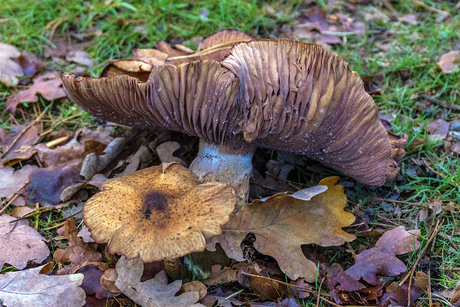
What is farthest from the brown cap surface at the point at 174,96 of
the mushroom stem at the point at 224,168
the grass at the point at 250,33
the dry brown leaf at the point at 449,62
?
the dry brown leaf at the point at 449,62

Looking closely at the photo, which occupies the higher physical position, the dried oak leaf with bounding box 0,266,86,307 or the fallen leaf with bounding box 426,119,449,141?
the fallen leaf with bounding box 426,119,449,141

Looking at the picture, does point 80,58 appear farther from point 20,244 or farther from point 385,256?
point 385,256

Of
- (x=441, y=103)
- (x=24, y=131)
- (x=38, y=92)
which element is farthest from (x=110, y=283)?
(x=441, y=103)

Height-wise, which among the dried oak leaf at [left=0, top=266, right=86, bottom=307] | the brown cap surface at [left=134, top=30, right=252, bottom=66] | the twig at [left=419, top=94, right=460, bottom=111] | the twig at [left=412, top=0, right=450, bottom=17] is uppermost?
the twig at [left=412, top=0, right=450, bottom=17]

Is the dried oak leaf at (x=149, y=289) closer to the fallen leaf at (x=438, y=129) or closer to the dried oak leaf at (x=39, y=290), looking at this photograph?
the dried oak leaf at (x=39, y=290)

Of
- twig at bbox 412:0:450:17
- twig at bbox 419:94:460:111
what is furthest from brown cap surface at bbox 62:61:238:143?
twig at bbox 412:0:450:17

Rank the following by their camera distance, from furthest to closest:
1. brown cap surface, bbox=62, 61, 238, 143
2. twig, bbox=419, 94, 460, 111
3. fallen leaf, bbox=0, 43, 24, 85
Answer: fallen leaf, bbox=0, 43, 24, 85 → twig, bbox=419, 94, 460, 111 → brown cap surface, bbox=62, 61, 238, 143

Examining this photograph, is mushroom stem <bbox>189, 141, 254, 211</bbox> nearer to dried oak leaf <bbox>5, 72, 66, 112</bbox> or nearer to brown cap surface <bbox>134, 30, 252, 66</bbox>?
brown cap surface <bbox>134, 30, 252, 66</bbox>
